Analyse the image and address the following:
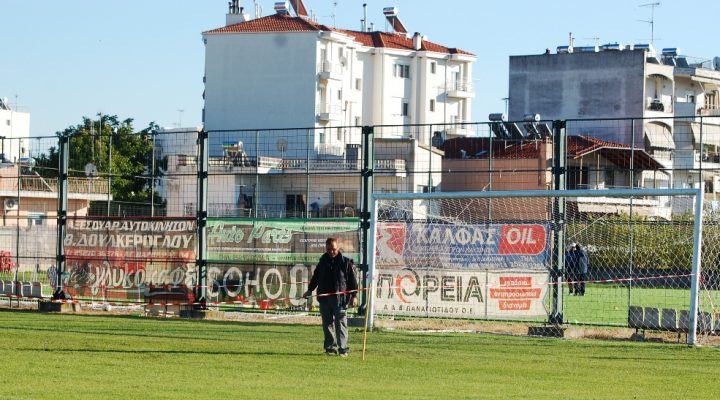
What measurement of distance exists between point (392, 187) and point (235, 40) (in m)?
55.7

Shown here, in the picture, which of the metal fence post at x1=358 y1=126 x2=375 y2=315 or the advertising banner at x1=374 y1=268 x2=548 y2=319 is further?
the metal fence post at x1=358 y1=126 x2=375 y2=315

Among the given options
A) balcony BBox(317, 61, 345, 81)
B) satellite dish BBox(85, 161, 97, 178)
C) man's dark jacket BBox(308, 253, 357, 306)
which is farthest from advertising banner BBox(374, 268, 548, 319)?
balcony BBox(317, 61, 345, 81)

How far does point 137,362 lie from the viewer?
17594 mm

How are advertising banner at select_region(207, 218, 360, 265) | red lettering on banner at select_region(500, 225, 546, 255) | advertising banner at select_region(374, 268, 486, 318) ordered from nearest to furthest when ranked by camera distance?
red lettering on banner at select_region(500, 225, 546, 255)
advertising banner at select_region(374, 268, 486, 318)
advertising banner at select_region(207, 218, 360, 265)

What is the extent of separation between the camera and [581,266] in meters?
25.8

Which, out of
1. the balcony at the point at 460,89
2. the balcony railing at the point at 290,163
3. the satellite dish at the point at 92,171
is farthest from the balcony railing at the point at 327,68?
the satellite dish at the point at 92,171

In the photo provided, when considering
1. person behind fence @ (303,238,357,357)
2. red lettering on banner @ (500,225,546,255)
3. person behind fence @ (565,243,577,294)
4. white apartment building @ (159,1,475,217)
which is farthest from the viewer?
white apartment building @ (159,1,475,217)

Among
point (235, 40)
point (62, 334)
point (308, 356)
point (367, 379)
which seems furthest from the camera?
point (235, 40)

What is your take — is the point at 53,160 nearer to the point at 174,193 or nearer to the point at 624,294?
the point at 174,193

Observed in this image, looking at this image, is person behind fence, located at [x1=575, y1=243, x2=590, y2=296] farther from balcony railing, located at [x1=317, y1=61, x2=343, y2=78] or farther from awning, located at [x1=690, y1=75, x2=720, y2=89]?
awning, located at [x1=690, y1=75, x2=720, y2=89]

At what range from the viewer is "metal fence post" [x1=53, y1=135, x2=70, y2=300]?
30219mm

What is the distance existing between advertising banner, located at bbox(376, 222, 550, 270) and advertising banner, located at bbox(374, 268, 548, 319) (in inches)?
7.0

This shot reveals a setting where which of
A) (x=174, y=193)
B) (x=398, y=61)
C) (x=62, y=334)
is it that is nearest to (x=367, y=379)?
(x=62, y=334)

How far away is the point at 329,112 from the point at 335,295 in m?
83.6
